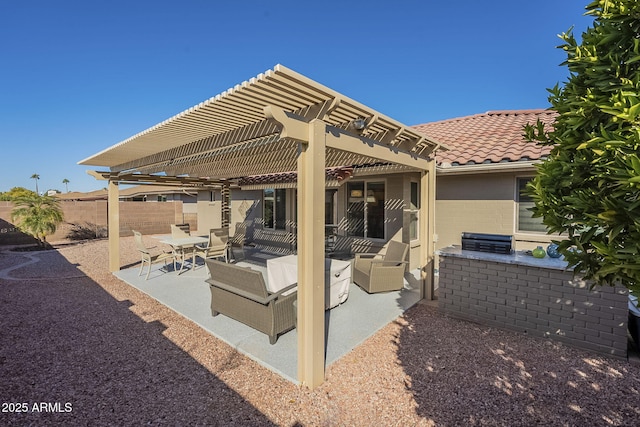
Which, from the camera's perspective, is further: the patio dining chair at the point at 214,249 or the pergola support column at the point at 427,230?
the patio dining chair at the point at 214,249

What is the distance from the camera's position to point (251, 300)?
578 centimetres

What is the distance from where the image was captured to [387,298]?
7969 mm

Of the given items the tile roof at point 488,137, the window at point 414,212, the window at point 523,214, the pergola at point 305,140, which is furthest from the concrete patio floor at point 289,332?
the tile roof at point 488,137

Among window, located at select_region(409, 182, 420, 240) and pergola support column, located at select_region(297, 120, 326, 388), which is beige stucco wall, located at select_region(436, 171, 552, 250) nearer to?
window, located at select_region(409, 182, 420, 240)

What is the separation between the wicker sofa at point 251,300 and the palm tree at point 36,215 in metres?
16.9

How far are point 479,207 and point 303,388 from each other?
8.50 meters

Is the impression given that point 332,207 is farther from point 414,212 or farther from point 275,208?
point 275,208

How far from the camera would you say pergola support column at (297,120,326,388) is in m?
4.11

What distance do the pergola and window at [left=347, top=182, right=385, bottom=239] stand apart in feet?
12.2

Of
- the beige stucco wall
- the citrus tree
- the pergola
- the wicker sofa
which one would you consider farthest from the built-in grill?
the citrus tree

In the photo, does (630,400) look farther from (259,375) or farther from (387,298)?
(259,375)

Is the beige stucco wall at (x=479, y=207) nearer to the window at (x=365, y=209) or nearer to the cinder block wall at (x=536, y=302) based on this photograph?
the window at (x=365, y=209)

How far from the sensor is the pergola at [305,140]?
4.03 meters

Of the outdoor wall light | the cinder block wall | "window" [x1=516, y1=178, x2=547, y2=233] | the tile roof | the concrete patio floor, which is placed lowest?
the concrete patio floor
